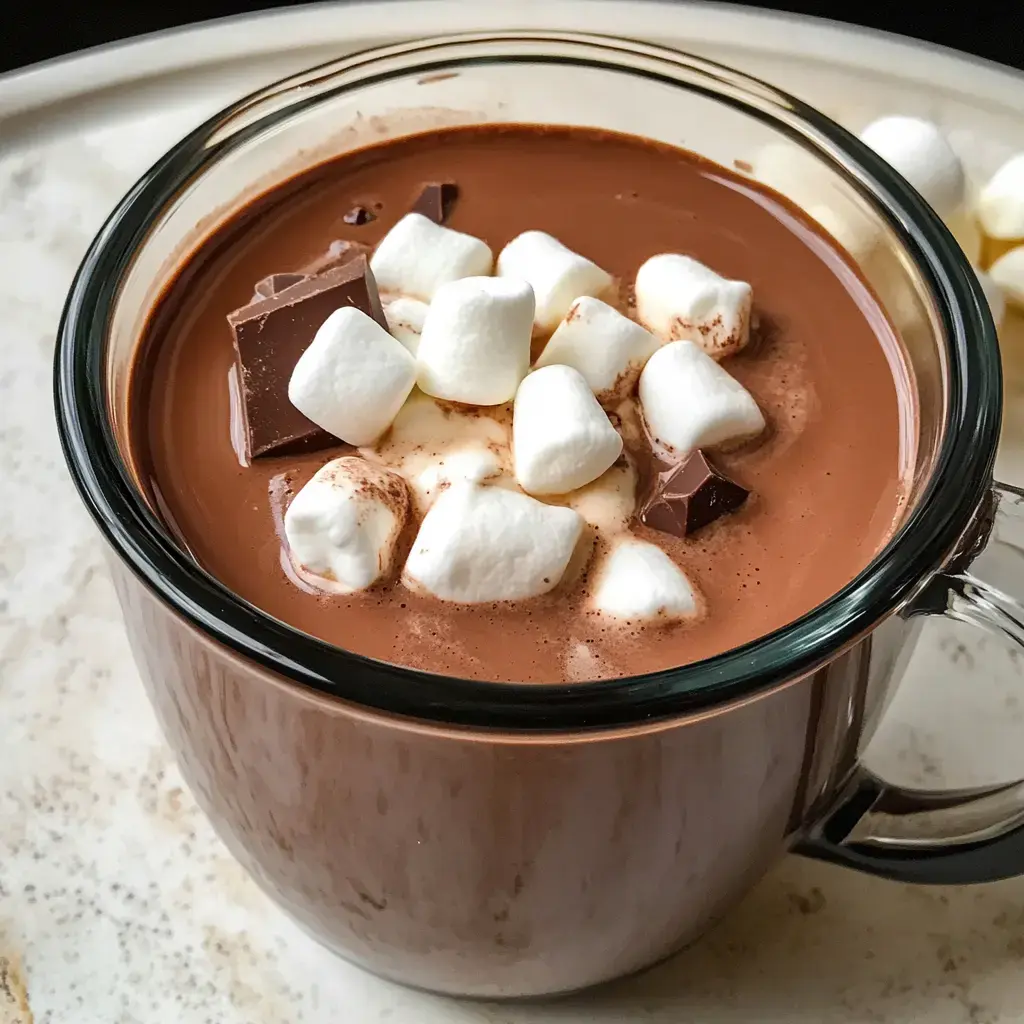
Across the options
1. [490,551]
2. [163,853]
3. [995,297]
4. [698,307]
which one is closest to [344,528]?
[490,551]

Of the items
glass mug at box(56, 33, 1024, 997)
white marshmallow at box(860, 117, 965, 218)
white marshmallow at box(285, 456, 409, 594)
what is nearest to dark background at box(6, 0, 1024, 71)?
white marshmallow at box(860, 117, 965, 218)

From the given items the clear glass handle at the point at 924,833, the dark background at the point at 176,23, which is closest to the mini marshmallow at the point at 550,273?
the clear glass handle at the point at 924,833

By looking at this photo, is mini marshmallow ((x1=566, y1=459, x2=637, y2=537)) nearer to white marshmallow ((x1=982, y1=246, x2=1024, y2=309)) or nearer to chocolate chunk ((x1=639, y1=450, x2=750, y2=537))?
chocolate chunk ((x1=639, y1=450, x2=750, y2=537))

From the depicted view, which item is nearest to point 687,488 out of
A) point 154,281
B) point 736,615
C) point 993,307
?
point 736,615

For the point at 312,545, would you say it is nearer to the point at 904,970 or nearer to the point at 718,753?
the point at 718,753

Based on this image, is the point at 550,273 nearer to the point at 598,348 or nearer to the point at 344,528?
the point at 598,348
